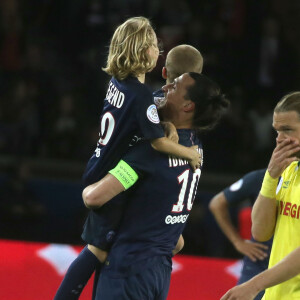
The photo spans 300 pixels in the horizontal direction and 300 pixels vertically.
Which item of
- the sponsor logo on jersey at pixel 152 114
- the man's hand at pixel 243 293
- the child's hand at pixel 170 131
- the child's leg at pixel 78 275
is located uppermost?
the sponsor logo on jersey at pixel 152 114

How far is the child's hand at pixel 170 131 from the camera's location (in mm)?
3125

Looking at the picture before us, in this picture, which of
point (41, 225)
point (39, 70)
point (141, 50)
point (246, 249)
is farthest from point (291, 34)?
point (141, 50)

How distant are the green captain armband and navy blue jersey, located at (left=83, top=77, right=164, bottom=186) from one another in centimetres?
7

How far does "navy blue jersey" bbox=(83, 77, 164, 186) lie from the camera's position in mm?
3062

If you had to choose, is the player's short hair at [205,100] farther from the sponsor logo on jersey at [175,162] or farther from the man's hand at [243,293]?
the man's hand at [243,293]

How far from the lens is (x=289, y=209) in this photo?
2.88 m

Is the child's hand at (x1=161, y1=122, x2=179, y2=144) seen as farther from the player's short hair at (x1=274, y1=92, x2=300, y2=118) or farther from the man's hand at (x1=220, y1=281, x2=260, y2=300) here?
the man's hand at (x1=220, y1=281, x2=260, y2=300)

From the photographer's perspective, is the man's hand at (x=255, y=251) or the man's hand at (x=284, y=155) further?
the man's hand at (x=255, y=251)

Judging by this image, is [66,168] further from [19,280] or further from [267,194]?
[267,194]

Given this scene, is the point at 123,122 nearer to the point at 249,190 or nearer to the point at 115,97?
the point at 115,97

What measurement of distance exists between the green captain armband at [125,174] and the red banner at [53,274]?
1.84 m

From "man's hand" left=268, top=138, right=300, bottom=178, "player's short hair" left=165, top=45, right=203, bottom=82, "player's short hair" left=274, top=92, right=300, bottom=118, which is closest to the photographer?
"man's hand" left=268, top=138, right=300, bottom=178

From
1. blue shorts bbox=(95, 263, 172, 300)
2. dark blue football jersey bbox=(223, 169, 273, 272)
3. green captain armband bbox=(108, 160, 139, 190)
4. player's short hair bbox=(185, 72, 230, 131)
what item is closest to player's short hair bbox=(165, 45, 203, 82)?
player's short hair bbox=(185, 72, 230, 131)

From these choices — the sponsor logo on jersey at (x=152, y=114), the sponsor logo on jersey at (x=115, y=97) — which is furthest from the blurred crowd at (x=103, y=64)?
the sponsor logo on jersey at (x=152, y=114)
